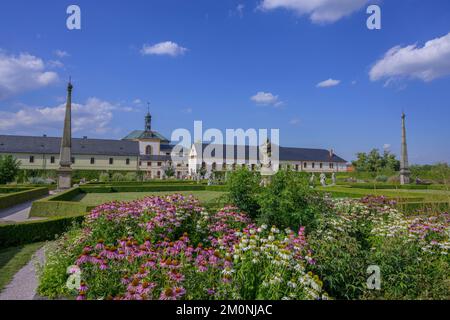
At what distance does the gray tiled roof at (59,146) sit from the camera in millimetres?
49875

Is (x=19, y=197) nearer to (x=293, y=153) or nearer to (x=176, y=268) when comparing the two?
(x=176, y=268)

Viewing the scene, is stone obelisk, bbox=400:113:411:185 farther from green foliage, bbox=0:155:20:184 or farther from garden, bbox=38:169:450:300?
green foliage, bbox=0:155:20:184

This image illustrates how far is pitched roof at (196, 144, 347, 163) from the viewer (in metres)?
65.0

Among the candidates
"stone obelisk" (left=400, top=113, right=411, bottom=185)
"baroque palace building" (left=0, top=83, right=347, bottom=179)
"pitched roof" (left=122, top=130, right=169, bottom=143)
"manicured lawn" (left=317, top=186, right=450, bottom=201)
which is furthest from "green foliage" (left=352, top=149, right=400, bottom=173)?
"pitched roof" (left=122, top=130, right=169, bottom=143)

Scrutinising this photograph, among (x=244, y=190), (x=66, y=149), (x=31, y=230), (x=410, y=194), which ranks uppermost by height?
(x=66, y=149)

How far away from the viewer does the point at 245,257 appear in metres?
3.97

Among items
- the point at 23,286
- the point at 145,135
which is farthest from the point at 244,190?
the point at 145,135

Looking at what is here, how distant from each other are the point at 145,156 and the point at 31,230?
183 ft

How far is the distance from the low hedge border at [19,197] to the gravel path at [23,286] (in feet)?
31.5

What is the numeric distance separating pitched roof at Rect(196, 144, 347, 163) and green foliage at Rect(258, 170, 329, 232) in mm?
55246
